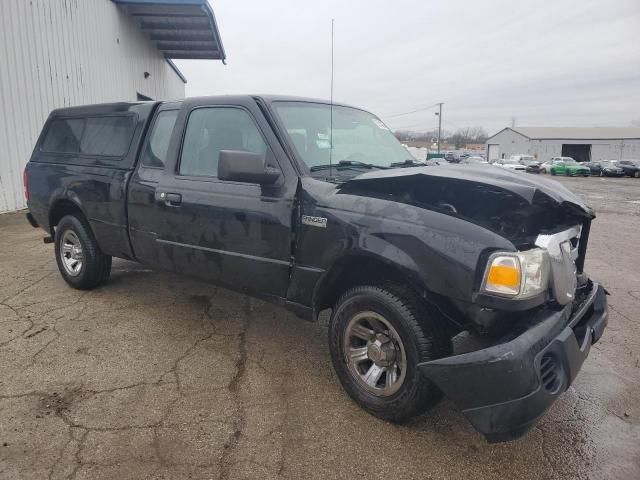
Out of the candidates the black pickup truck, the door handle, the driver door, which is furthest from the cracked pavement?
the door handle

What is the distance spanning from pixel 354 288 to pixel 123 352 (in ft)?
6.54

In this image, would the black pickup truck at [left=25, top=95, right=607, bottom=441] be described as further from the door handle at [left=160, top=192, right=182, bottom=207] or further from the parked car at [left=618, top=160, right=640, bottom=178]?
the parked car at [left=618, top=160, right=640, bottom=178]

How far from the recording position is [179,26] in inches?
613

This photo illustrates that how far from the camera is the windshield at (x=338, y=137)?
128 inches

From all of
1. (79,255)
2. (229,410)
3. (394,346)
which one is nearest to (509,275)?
(394,346)

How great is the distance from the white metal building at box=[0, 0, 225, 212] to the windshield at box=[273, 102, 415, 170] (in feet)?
28.5

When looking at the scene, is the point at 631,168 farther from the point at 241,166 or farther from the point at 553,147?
the point at 241,166

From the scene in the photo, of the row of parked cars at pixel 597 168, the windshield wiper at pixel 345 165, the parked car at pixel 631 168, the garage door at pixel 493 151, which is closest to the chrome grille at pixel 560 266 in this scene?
the windshield wiper at pixel 345 165

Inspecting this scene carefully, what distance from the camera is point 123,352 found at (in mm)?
3541

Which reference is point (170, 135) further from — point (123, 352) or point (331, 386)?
point (331, 386)

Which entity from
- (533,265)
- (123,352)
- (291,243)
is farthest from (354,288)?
(123,352)

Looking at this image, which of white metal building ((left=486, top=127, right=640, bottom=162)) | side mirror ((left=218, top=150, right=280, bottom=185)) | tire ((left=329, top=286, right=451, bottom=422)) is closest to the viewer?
tire ((left=329, top=286, right=451, bottom=422))

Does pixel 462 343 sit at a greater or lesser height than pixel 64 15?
lesser

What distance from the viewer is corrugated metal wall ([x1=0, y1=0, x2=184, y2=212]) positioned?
9.40m
